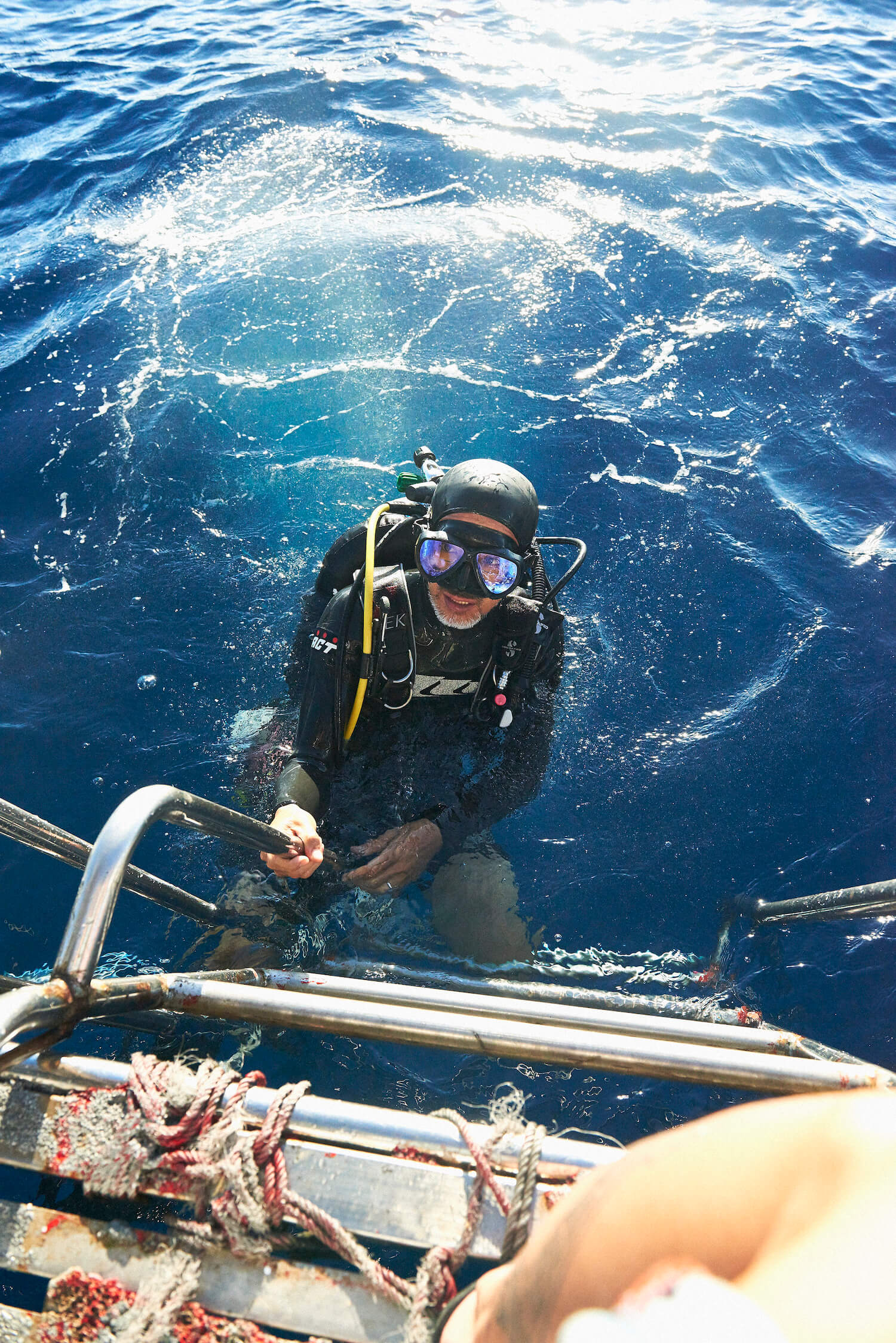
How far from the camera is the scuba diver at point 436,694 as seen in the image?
10.6 feet

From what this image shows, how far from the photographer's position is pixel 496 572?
10.4ft

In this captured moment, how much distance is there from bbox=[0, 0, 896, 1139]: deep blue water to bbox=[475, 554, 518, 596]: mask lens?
1.50 m

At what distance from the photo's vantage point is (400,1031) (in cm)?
177

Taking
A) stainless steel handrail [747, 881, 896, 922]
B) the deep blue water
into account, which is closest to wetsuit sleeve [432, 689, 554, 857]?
the deep blue water

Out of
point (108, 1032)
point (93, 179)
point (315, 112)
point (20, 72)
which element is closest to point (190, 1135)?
point (108, 1032)

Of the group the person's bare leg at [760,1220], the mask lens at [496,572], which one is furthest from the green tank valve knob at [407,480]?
the person's bare leg at [760,1220]

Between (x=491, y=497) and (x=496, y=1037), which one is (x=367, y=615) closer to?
(x=491, y=497)

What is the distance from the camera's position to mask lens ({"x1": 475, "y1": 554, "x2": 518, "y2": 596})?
3.15 meters

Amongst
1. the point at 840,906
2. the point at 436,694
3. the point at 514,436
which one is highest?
the point at 514,436

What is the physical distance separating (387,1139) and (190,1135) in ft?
1.34

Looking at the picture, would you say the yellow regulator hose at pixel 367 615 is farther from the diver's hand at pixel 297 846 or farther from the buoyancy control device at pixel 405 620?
the diver's hand at pixel 297 846

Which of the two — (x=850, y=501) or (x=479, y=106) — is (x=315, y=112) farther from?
(x=850, y=501)

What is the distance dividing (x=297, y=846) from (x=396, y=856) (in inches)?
43.4

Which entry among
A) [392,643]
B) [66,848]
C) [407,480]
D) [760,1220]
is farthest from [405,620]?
[760,1220]
